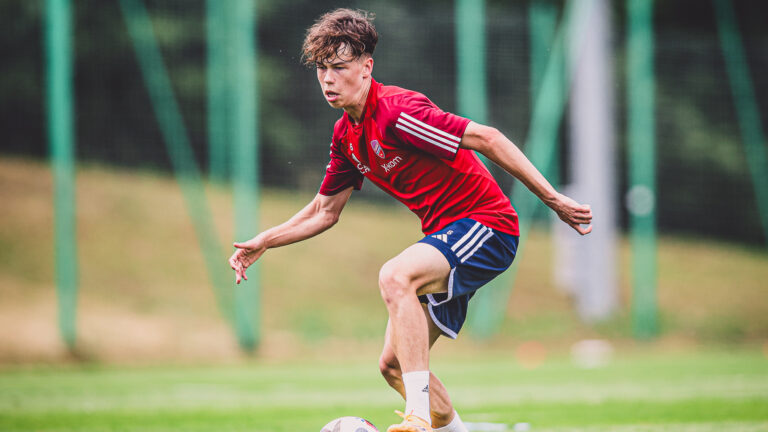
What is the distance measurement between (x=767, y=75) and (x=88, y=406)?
12545mm

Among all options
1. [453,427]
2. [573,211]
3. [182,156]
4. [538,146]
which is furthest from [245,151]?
[573,211]

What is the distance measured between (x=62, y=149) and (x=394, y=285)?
348 inches

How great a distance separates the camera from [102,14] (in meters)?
12.9

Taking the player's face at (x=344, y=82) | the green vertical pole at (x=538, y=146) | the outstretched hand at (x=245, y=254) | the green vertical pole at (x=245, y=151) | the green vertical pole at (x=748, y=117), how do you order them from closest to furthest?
the player's face at (x=344, y=82) → the outstretched hand at (x=245, y=254) → the green vertical pole at (x=245, y=151) → the green vertical pole at (x=538, y=146) → the green vertical pole at (x=748, y=117)

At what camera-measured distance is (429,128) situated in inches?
162

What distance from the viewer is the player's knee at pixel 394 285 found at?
13.2ft

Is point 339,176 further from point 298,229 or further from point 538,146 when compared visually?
point 538,146

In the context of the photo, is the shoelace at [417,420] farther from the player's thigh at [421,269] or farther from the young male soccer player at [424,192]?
the player's thigh at [421,269]

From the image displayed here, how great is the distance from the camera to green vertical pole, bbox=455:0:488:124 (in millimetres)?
13656

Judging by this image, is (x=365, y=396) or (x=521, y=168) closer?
(x=521, y=168)

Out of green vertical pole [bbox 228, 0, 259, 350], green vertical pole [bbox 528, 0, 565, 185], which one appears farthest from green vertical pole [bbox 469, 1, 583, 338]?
green vertical pole [bbox 228, 0, 259, 350]

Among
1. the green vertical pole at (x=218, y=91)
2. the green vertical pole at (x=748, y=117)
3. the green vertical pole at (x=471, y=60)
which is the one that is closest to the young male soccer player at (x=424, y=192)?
the green vertical pole at (x=218, y=91)

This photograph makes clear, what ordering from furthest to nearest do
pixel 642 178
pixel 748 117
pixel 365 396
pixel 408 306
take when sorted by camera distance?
pixel 748 117 < pixel 642 178 < pixel 365 396 < pixel 408 306

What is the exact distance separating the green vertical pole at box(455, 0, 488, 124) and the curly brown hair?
9.37m
